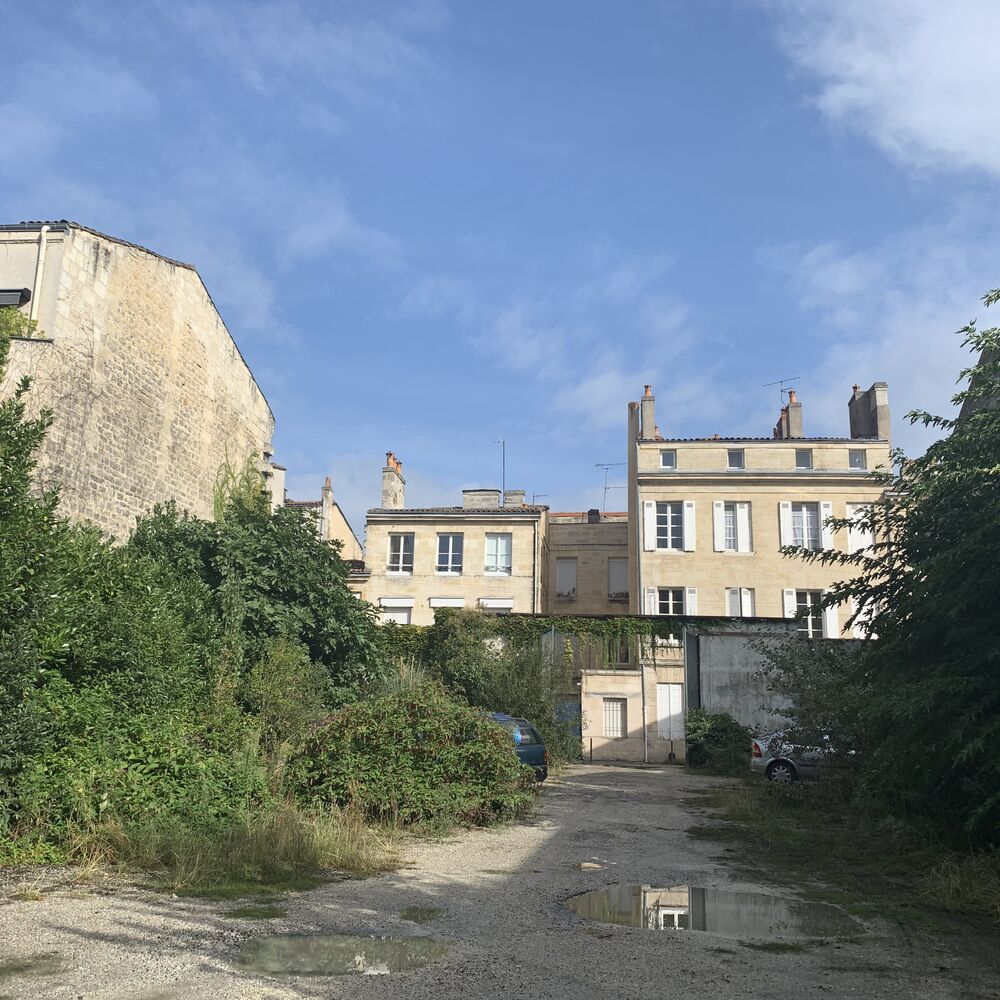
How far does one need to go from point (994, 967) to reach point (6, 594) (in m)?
8.34

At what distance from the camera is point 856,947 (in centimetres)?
608

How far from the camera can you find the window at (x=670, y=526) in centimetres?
3406

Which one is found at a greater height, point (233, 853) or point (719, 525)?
point (719, 525)

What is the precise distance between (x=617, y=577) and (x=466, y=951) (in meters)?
33.1

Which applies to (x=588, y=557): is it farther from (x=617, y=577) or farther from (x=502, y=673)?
(x=502, y=673)

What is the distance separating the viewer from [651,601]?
110 feet

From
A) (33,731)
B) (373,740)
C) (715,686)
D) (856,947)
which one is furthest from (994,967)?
(715,686)

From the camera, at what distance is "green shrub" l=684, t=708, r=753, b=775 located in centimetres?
2414

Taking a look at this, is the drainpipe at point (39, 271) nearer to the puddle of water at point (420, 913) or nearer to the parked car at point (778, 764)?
the puddle of water at point (420, 913)

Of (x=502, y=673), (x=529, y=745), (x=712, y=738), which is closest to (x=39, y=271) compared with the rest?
(x=529, y=745)

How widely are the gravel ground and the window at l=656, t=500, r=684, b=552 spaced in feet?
84.9

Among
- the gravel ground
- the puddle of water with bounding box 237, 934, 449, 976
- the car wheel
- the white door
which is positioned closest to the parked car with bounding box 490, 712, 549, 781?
the car wheel

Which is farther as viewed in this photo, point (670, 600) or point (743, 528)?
point (743, 528)

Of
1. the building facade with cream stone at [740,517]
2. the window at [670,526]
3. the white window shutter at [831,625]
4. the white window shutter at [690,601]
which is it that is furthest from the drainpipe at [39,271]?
the white window shutter at [831,625]
